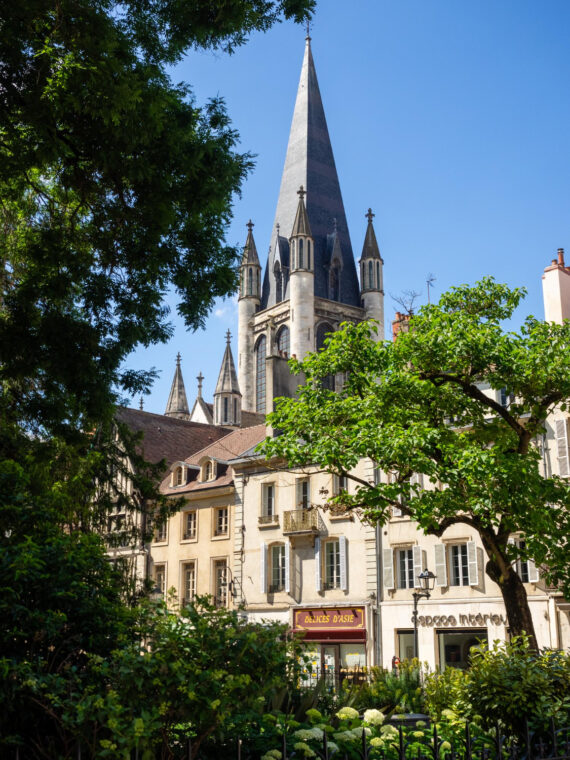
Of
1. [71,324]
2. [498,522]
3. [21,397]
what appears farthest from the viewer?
[498,522]

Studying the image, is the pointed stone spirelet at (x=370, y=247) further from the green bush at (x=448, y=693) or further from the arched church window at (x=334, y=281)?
the green bush at (x=448, y=693)

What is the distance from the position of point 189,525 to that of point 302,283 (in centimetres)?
3763

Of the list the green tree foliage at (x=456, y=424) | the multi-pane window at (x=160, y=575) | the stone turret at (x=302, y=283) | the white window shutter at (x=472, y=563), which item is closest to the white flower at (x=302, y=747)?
the green tree foliage at (x=456, y=424)

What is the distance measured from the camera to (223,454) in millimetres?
38281

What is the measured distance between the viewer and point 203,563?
3500 cm

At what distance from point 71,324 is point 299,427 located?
7283 mm

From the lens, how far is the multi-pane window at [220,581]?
33891 millimetres

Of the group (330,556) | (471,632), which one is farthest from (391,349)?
(330,556)

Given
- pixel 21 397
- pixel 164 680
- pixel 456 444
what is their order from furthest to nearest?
pixel 456 444
pixel 21 397
pixel 164 680

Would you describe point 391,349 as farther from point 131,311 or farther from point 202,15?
point 202,15

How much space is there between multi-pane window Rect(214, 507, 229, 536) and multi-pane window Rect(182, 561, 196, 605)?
6.05ft

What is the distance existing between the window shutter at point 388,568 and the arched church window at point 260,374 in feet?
133

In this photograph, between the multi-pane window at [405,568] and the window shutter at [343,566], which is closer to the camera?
the multi-pane window at [405,568]

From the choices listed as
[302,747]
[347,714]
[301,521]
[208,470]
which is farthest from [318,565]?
[302,747]
